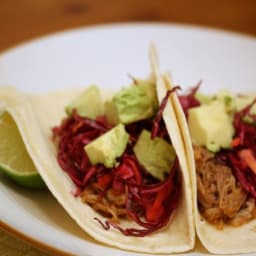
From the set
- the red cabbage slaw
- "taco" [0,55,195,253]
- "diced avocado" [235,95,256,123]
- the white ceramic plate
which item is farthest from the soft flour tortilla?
the white ceramic plate

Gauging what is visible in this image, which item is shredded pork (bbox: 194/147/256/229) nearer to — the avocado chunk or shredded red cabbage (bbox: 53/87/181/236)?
shredded red cabbage (bbox: 53/87/181/236)

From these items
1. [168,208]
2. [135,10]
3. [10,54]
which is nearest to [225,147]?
[168,208]

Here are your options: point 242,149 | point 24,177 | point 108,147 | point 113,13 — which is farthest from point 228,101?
point 113,13

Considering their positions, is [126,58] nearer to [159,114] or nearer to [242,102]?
[242,102]

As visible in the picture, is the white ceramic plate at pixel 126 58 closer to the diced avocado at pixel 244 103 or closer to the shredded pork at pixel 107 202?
the diced avocado at pixel 244 103

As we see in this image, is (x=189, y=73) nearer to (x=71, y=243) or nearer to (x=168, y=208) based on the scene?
(x=168, y=208)

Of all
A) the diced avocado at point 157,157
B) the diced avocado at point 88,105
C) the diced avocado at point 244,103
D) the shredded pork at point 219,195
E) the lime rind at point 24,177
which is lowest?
the shredded pork at point 219,195

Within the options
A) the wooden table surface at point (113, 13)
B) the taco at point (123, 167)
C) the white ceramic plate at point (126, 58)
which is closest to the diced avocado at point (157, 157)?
the taco at point (123, 167)
